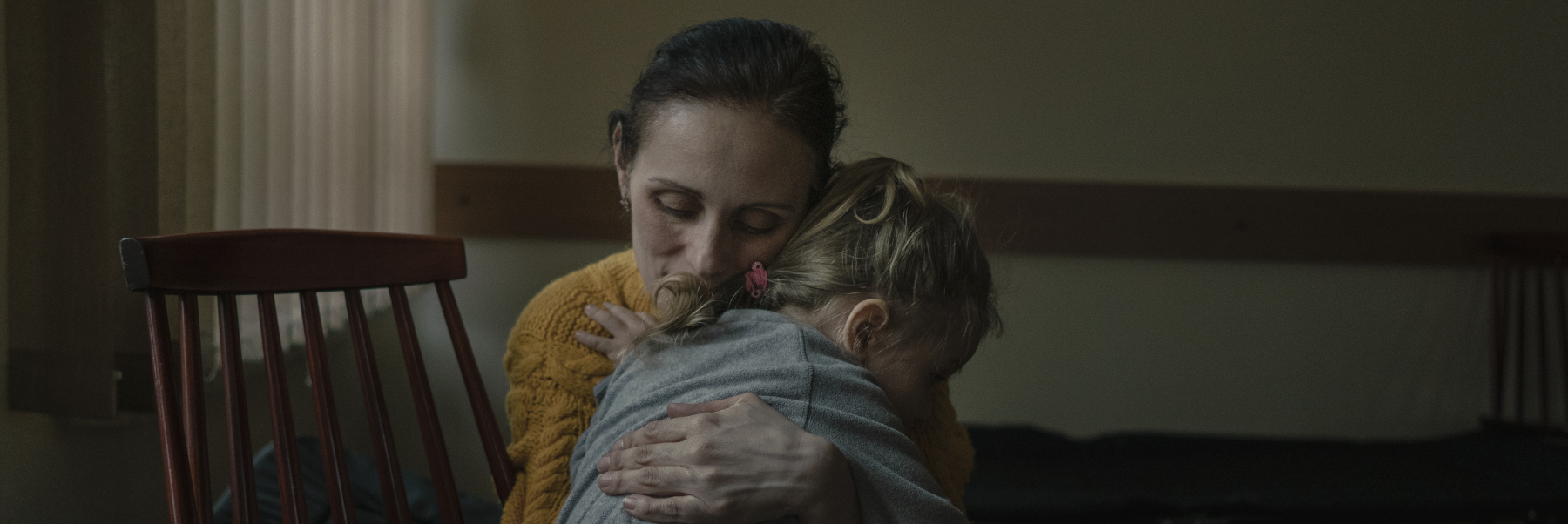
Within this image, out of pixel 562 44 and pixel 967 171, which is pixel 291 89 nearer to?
pixel 562 44

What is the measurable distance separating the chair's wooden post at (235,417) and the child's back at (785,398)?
0.30 metres

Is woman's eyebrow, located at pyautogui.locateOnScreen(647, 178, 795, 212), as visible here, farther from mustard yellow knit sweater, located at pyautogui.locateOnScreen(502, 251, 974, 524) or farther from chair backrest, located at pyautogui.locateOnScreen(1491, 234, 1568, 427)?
chair backrest, located at pyautogui.locateOnScreen(1491, 234, 1568, 427)

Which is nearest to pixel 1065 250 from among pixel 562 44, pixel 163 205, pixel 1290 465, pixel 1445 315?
pixel 1290 465

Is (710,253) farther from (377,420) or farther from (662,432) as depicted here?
(377,420)

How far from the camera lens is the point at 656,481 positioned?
2.62 feet

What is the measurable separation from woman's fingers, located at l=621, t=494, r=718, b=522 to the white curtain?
1102mm

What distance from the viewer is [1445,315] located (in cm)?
279

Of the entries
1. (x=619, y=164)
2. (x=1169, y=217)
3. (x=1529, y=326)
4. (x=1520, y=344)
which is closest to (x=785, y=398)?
(x=619, y=164)

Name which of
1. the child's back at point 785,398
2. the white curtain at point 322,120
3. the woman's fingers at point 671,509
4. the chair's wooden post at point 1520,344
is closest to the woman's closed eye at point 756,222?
the child's back at point 785,398

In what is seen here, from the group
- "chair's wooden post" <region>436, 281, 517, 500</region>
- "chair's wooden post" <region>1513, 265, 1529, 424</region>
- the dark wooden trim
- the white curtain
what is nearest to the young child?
"chair's wooden post" <region>436, 281, 517, 500</region>

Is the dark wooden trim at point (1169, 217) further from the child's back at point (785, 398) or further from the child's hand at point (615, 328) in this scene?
the child's back at point (785, 398)

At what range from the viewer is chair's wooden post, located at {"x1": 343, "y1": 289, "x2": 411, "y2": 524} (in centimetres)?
101

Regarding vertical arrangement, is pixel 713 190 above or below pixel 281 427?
above

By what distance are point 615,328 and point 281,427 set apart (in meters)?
0.36
